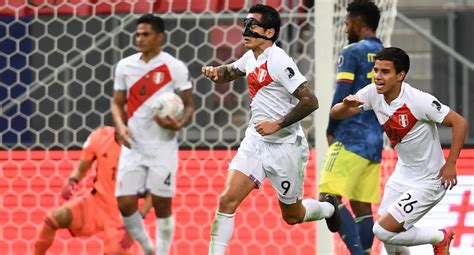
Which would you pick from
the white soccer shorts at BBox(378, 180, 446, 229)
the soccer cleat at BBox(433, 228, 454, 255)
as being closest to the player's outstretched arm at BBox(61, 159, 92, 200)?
the white soccer shorts at BBox(378, 180, 446, 229)

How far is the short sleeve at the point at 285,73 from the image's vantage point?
7.32m

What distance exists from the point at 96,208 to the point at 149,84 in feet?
2.72

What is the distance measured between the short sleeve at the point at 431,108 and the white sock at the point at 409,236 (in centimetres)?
64

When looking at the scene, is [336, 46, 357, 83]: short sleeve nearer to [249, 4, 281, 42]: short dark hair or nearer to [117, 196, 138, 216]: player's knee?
[249, 4, 281, 42]: short dark hair

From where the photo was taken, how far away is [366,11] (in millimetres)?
8359

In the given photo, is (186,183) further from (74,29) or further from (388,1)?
(388,1)

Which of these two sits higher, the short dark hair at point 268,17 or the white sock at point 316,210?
the short dark hair at point 268,17

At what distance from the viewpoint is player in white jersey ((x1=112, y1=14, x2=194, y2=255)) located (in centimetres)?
849

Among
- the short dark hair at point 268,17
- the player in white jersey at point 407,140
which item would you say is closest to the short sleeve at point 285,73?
the short dark hair at point 268,17

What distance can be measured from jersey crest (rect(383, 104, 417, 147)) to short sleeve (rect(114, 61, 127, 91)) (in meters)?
1.81

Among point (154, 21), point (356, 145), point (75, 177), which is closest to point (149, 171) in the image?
point (75, 177)

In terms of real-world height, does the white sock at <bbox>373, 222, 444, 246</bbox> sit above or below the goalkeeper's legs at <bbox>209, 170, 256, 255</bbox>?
below

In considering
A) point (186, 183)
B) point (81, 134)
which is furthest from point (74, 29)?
point (186, 183)

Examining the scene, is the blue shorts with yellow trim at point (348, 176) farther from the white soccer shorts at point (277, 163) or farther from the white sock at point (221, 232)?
the white sock at point (221, 232)
